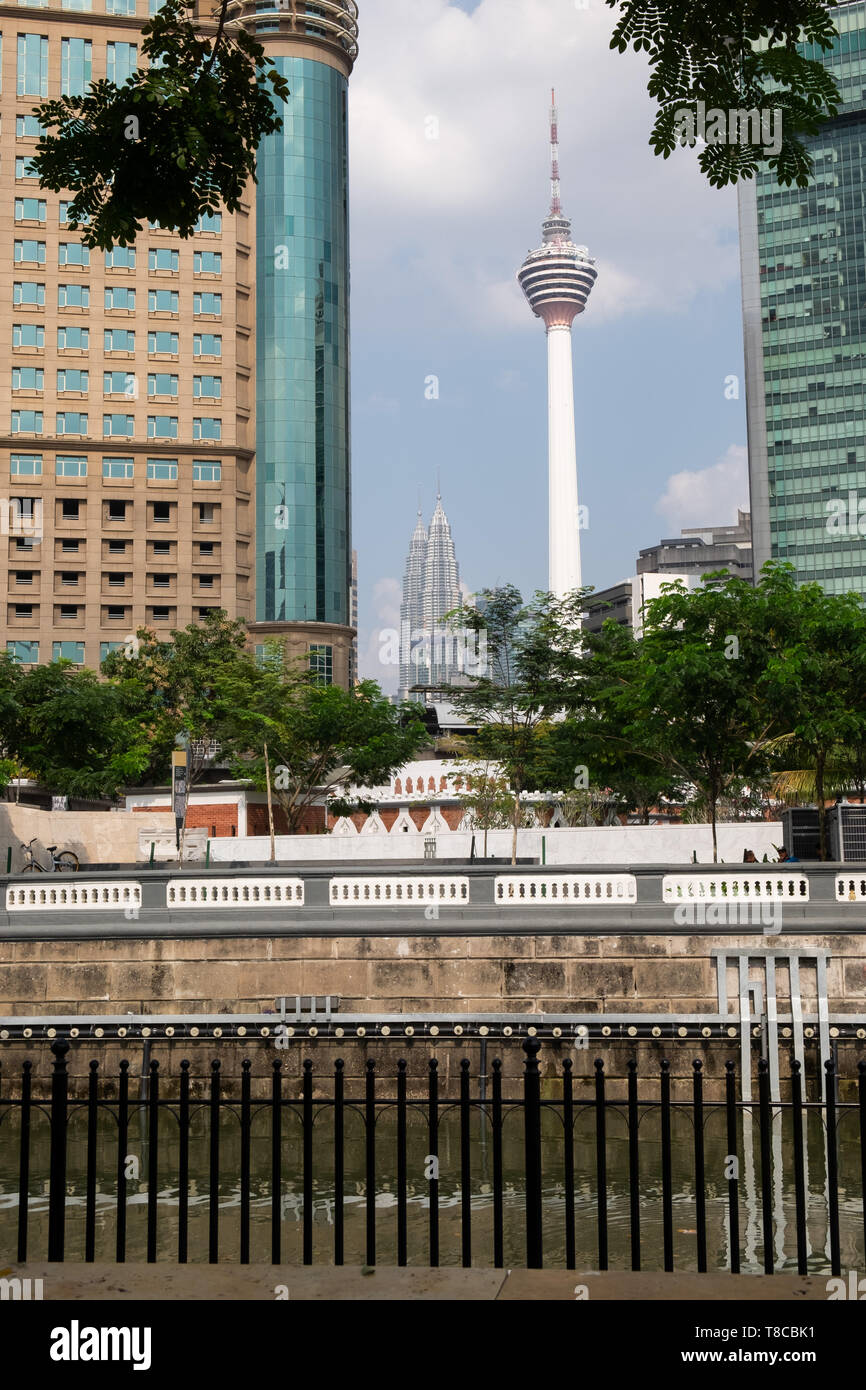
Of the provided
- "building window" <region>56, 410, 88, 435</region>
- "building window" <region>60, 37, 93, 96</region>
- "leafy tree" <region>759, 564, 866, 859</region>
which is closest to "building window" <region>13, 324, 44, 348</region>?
"building window" <region>56, 410, 88, 435</region>

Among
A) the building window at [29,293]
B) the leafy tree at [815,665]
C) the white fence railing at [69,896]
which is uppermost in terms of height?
the building window at [29,293]

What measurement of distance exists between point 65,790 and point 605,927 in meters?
37.4

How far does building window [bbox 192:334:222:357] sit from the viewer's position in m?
92.4

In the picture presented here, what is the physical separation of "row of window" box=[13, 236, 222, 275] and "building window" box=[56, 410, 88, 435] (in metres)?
9.96

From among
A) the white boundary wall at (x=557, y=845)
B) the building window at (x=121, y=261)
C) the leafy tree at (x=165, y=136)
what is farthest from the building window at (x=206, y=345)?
the leafy tree at (x=165, y=136)

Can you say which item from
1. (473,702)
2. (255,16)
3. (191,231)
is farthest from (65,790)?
(255,16)

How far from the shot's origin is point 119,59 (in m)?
92.8

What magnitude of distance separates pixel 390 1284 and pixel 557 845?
34.9 m

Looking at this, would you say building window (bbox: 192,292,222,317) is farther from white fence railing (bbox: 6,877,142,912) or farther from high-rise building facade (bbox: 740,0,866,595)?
white fence railing (bbox: 6,877,142,912)

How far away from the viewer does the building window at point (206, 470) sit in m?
93.4

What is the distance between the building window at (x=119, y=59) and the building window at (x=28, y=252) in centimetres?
1315

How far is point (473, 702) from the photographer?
41750 mm

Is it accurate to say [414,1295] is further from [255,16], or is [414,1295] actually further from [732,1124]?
[255,16]

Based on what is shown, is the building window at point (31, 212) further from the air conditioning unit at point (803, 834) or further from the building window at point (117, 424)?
the air conditioning unit at point (803, 834)
